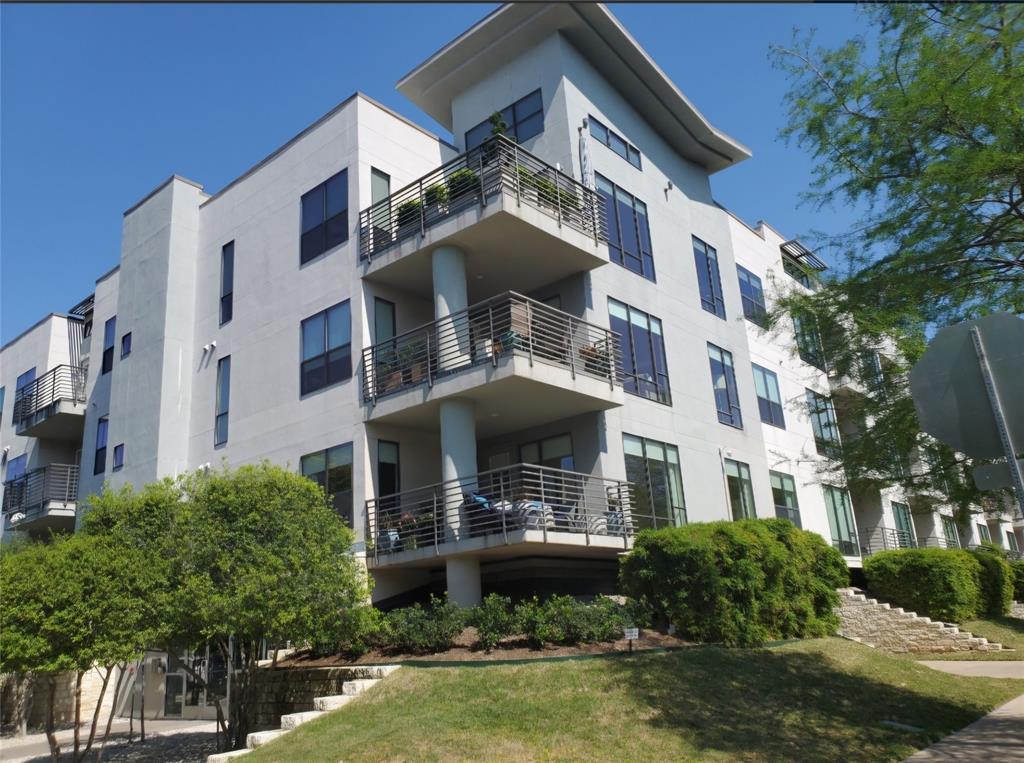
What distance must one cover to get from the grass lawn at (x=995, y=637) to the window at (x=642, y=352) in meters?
10.1

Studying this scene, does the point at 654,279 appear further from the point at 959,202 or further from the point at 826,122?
the point at 959,202

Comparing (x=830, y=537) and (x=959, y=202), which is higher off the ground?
(x=959, y=202)

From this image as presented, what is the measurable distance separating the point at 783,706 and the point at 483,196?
475 inches

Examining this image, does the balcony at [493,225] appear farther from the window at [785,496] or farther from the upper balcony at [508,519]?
the window at [785,496]

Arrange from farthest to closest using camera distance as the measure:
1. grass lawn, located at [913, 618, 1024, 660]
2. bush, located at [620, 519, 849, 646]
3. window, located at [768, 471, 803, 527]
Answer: window, located at [768, 471, 803, 527], grass lawn, located at [913, 618, 1024, 660], bush, located at [620, 519, 849, 646]

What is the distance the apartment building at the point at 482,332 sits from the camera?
18.2 metres

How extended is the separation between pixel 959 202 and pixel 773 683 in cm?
734

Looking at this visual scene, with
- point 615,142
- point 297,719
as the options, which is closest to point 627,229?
point 615,142

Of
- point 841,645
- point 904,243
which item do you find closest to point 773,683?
point 841,645

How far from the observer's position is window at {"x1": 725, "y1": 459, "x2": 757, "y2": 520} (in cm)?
2445

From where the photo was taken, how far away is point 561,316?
65.8ft

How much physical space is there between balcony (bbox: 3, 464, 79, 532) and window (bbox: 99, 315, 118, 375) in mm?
3832

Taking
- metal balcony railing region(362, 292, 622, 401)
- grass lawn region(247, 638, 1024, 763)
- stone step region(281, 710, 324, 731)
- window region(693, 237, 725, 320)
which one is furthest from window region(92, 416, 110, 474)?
window region(693, 237, 725, 320)

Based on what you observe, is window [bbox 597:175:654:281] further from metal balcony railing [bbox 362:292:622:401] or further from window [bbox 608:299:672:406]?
metal balcony railing [bbox 362:292:622:401]
